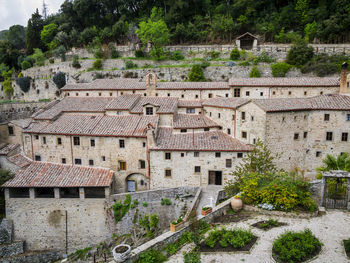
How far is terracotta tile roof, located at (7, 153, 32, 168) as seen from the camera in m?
30.6

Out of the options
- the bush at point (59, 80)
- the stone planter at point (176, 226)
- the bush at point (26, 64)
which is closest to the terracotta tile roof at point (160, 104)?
the stone planter at point (176, 226)

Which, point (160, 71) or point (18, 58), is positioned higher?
point (18, 58)

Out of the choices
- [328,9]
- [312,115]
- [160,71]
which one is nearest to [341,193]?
[312,115]

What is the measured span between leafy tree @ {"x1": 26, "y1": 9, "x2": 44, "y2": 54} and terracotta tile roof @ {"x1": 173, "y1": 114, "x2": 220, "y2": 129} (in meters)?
66.3

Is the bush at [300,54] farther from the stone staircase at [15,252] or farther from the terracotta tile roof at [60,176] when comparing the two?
the stone staircase at [15,252]

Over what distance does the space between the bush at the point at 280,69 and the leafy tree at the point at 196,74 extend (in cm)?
1192

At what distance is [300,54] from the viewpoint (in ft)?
154

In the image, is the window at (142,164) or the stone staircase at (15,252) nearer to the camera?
the stone staircase at (15,252)

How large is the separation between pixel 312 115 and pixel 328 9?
138ft

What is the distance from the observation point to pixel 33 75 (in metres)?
68.6

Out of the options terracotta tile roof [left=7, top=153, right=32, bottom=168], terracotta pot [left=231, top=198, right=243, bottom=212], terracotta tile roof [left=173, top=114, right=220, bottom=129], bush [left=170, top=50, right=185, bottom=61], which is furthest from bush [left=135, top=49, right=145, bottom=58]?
terracotta pot [left=231, top=198, right=243, bottom=212]

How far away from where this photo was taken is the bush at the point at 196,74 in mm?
46713

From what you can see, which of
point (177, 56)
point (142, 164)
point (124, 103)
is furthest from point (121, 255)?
point (177, 56)

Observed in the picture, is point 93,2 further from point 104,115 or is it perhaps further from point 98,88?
point 104,115
